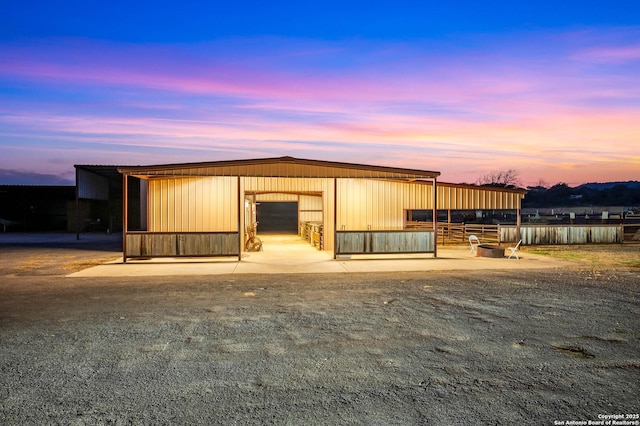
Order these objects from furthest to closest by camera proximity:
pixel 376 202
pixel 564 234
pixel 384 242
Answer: pixel 564 234 < pixel 376 202 < pixel 384 242

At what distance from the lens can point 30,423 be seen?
3.44 meters

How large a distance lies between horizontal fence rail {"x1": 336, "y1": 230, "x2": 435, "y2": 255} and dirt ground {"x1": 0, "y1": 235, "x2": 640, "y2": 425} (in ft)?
16.9

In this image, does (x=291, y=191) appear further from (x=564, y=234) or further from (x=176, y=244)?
(x=564, y=234)

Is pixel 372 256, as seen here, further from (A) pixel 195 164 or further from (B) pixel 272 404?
(B) pixel 272 404

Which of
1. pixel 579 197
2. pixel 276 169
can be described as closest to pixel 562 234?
pixel 276 169

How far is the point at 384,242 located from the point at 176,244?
23.7ft

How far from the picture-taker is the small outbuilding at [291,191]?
13789mm

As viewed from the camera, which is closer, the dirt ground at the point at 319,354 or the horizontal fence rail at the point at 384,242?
the dirt ground at the point at 319,354

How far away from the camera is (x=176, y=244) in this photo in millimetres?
13836

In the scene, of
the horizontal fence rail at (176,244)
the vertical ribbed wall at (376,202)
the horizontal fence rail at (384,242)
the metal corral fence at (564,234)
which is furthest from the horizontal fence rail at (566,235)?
the horizontal fence rail at (176,244)

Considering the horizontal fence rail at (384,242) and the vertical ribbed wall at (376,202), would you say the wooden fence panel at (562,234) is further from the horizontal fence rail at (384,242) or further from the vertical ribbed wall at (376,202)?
the horizontal fence rail at (384,242)

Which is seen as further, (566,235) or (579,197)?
(579,197)

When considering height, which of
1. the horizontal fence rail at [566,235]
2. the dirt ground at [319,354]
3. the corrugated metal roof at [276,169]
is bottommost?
the dirt ground at [319,354]

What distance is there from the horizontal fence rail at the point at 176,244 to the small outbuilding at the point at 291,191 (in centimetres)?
3
